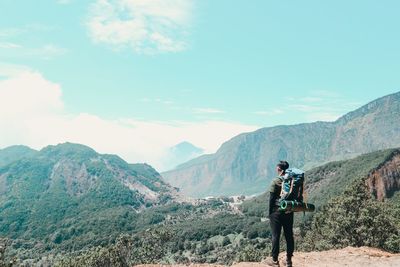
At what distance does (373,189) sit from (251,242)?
6342cm

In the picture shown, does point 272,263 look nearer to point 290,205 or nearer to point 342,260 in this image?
point 290,205

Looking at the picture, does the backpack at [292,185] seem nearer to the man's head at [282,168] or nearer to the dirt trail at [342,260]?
the man's head at [282,168]

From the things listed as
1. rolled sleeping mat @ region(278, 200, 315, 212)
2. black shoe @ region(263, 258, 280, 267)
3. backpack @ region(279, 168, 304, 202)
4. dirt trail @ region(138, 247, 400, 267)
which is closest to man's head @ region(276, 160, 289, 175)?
backpack @ region(279, 168, 304, 202)

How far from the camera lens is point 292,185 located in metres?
16.3

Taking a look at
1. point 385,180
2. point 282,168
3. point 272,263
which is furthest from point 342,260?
point 385,180

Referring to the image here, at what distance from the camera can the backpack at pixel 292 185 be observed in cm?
1631

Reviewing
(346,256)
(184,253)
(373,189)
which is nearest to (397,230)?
(346,256)

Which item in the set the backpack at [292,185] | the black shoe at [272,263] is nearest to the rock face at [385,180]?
the black shoe at [272,263]

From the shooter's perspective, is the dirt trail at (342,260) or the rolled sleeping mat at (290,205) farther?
the dirt trail at (342,260)

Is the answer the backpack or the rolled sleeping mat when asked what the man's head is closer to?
the backpack

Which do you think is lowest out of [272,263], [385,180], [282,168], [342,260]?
[342,260]

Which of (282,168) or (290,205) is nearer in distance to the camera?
(290,205)

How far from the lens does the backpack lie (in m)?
16.3

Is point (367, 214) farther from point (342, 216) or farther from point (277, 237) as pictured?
point (277, 237)
